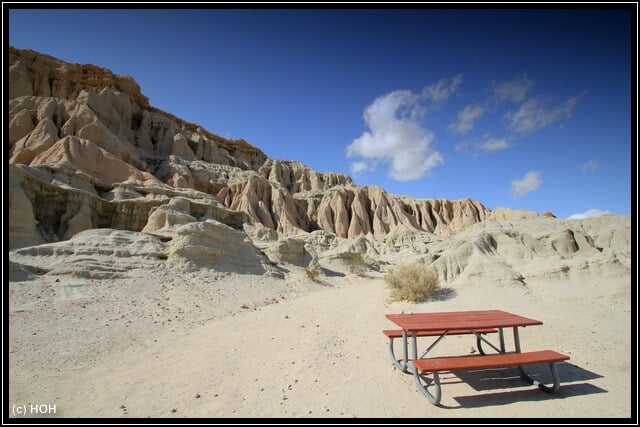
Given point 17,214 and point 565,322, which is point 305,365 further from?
point 17,214

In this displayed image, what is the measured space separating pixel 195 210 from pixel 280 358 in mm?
21189

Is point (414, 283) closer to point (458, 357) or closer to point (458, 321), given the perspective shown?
point (458, 321)

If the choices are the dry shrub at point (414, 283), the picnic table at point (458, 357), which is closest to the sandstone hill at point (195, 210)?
the dry shrub at point (414, 283)

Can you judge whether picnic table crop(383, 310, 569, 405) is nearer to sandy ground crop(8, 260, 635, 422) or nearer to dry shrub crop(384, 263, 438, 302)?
sandy ground crop(8, 260, 635, 422)

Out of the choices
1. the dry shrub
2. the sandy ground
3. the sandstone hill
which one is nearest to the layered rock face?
the sandstone hill

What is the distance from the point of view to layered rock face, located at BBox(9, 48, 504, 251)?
55.6 feet

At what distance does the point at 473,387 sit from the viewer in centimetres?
433

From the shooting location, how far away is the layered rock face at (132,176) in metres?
16.9

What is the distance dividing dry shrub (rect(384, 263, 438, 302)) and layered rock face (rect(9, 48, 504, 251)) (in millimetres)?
13311

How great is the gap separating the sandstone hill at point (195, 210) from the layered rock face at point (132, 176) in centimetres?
12

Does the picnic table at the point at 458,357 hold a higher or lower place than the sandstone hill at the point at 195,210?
lower

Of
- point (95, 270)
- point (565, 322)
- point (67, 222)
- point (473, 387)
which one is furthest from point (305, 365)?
point (67, 222)

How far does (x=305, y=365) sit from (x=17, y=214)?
12.8 metres

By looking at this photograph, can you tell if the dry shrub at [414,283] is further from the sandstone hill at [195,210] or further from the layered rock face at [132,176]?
the layered rock face at [132,176]
